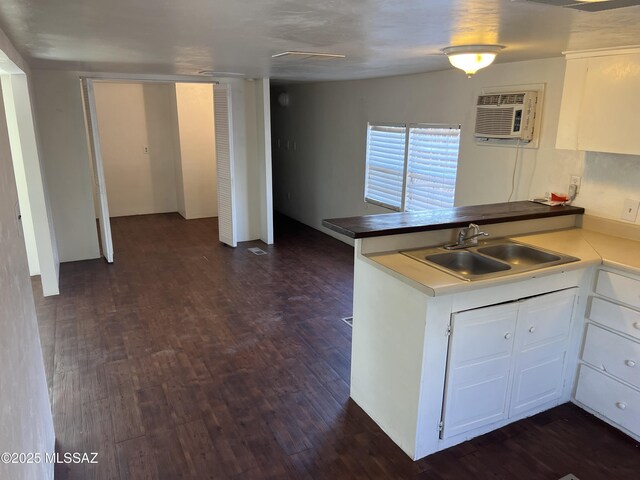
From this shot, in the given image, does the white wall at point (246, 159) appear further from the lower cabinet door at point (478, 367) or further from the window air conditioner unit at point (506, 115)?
the lower cabinet door at point (478, 367)

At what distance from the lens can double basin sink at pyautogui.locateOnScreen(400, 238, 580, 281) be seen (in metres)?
2.46

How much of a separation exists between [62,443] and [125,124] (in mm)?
6153

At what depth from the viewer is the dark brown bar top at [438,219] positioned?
98.3 inches

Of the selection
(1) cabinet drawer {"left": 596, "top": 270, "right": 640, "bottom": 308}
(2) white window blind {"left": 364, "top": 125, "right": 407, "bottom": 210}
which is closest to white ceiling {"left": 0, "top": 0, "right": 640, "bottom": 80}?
(1) cabinet drawer {"left": 596, "top": 270, "right": 640, "bottom": 308}

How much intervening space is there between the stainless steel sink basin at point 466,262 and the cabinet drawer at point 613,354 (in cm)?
70

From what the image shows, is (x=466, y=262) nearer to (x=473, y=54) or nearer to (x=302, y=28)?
(x=473, y=54)

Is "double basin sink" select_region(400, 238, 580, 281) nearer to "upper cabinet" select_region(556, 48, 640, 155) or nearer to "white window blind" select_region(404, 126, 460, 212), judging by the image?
"upper cabinet" select_region(556, 48, 640, 155)

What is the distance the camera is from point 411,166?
16.0 feet

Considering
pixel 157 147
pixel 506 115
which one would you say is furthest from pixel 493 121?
pixel 157 147

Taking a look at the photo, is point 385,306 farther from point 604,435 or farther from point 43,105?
point 43,105

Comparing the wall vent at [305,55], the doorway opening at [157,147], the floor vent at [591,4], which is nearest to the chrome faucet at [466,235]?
the floor vent at [591,4]

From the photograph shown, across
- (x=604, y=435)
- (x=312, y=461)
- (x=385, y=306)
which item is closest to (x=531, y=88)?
(x=385, y=306)

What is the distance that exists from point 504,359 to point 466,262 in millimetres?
592

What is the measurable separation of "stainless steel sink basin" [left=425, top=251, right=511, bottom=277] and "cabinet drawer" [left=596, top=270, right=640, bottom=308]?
0.60 m
